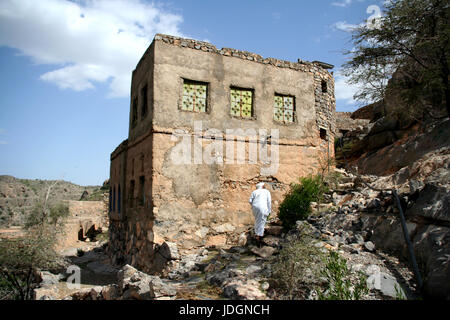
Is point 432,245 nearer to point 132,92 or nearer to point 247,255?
point 247,255

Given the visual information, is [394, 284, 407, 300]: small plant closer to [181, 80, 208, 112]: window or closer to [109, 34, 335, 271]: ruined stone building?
[109, 34, 335, 271]: ruined stone building

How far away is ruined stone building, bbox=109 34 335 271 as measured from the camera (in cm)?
A: 891

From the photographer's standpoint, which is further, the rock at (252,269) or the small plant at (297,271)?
the rock at (252,269)

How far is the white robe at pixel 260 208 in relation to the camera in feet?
26.5

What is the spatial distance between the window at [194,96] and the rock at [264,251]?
14.4ft

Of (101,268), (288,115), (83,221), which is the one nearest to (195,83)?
(288,115)

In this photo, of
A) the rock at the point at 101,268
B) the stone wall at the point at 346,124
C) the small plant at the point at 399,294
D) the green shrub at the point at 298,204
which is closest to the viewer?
the small plant at the point at 399,294

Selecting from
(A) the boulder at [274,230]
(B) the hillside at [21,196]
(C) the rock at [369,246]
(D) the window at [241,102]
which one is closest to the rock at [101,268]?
(A) the boulder at [274,230]

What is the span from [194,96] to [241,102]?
5.10 feet

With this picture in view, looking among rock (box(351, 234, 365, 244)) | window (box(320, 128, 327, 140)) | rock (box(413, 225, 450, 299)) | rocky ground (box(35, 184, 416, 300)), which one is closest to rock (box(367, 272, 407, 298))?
rocky ground (box(35, 184, 416, 300))

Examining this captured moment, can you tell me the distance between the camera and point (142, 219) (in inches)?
377

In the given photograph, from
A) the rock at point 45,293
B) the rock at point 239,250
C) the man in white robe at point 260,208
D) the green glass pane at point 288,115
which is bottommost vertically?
the rock at point 45,293

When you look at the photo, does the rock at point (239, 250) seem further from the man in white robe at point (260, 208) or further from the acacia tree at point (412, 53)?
the acacia tree at point (412, 53)

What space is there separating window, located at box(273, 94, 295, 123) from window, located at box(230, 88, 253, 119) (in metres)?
0.93
